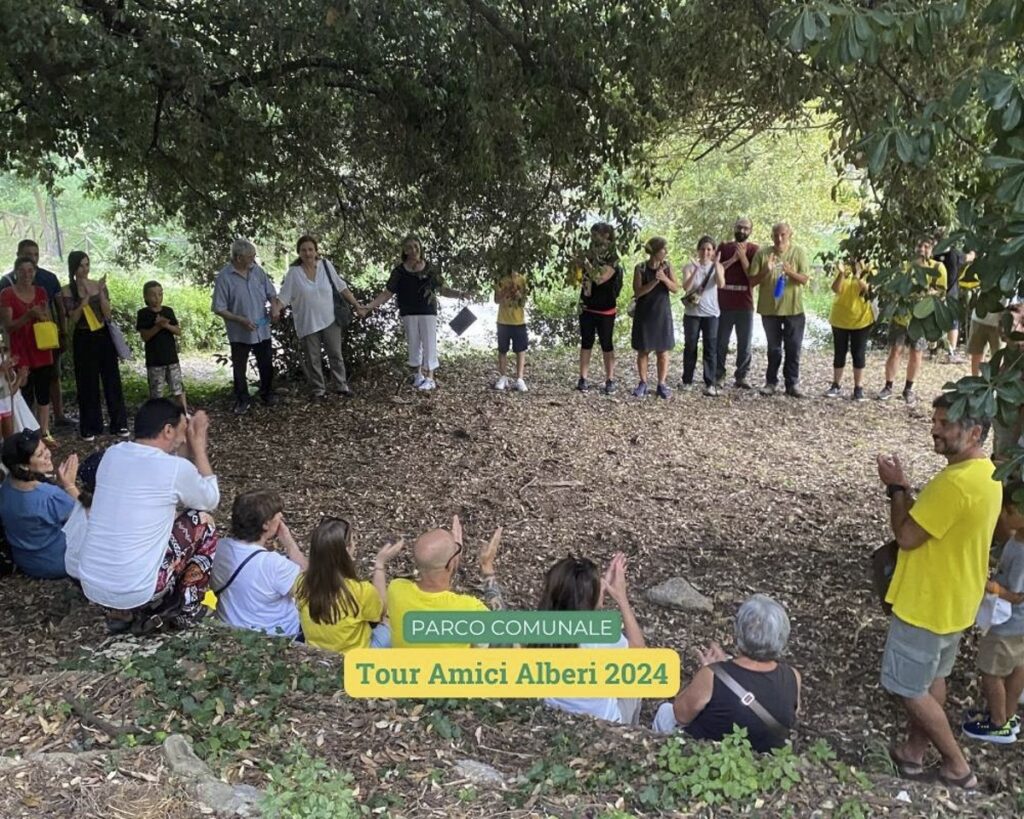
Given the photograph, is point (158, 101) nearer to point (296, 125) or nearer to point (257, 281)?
point (296, 125)

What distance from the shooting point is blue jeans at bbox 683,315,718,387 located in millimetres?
8984

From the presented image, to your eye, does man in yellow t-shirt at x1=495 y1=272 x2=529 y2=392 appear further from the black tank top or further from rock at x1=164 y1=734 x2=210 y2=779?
rock at x1=164 y1=734 x2=210 y2=779

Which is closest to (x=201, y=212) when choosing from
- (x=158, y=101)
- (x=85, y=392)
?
(x=85, y=392)

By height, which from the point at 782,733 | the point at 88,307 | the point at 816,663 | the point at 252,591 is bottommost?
the point at 816,663

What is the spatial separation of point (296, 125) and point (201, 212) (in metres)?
1.76

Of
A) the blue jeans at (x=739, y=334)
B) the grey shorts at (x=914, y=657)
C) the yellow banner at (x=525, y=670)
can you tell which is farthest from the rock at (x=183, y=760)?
the blue jeans at (x=739, y=334)

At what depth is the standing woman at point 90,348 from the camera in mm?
7359

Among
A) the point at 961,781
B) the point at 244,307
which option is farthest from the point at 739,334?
the point at 961,781

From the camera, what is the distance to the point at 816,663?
169 inches

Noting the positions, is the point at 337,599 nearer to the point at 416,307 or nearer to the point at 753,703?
the point at 753,703

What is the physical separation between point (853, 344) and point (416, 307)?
4.22 meters

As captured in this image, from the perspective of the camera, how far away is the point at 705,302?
8938mm

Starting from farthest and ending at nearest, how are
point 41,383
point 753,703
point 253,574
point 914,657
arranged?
point 41,383
point 253,574
point 914,657
point 753,703

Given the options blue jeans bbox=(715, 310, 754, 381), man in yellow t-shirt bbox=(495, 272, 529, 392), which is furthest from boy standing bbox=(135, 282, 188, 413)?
blue jeans bbox=(715, 310, 754, 381)
